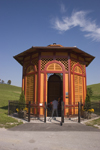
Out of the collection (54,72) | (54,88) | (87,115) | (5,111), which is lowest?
(5,111)

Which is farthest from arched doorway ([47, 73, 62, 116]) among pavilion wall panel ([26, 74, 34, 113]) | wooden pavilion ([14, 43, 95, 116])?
pavilion wall panel ([26, 74, 34, 113])

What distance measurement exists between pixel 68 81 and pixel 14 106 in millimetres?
5507

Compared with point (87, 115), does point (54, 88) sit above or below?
above

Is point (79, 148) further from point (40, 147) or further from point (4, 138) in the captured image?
point (4, 138)

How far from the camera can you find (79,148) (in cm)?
427

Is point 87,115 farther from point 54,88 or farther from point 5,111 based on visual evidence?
point 5,111

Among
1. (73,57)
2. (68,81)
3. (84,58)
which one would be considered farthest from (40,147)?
(84,58)

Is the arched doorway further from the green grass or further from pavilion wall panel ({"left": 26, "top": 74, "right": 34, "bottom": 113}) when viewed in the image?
the green grass

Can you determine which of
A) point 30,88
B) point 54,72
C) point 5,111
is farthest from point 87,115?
point 5,111

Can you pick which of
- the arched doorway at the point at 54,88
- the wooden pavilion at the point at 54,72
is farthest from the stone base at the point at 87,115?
the arched doorway at the point at 54,88

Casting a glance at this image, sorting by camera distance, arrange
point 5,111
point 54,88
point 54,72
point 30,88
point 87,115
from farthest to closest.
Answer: point 54,88
point 5,111
point 30,88
point 54,72
point 87,115

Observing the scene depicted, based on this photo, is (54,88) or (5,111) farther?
(54,88)

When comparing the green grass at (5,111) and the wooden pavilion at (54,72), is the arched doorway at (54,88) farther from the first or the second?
the green grass at (5,111)

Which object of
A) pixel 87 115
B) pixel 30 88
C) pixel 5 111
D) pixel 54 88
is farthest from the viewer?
pixel 54 88
